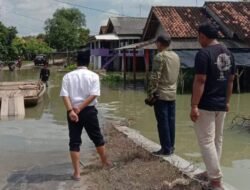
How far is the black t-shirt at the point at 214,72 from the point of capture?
4.89m

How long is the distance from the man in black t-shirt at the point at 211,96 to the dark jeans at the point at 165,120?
1456mm

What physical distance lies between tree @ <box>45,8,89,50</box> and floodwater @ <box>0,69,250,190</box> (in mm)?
49436

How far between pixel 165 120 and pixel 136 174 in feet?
3.37

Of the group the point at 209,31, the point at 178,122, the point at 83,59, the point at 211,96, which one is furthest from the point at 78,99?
the point at 178,122

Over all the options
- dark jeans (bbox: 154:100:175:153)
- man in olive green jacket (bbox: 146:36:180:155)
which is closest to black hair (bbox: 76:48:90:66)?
man in olive green jacket (bbox: 146:36:180:155)

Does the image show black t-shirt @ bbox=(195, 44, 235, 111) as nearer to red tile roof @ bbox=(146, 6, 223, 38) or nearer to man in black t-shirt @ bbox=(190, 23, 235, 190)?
man in black t-shirt @ bbox=(190, 23, 235, 190)

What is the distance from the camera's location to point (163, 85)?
6.51 metres

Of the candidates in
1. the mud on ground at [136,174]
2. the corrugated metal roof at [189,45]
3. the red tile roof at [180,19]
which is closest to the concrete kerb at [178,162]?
the mud on ground at [136,174]

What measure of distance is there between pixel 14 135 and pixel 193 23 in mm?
20437

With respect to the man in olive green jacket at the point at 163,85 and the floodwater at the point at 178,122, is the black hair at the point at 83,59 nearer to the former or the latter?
the man in olive green jacket at the point at 163,85

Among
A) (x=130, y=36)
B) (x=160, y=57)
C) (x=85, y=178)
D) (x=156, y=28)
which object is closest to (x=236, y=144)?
(x=160, y=57)

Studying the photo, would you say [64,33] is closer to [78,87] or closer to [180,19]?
[180,19]

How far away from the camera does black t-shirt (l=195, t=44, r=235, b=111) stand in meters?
4.89

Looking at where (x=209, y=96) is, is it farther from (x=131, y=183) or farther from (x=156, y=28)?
(x=156, y=28)
